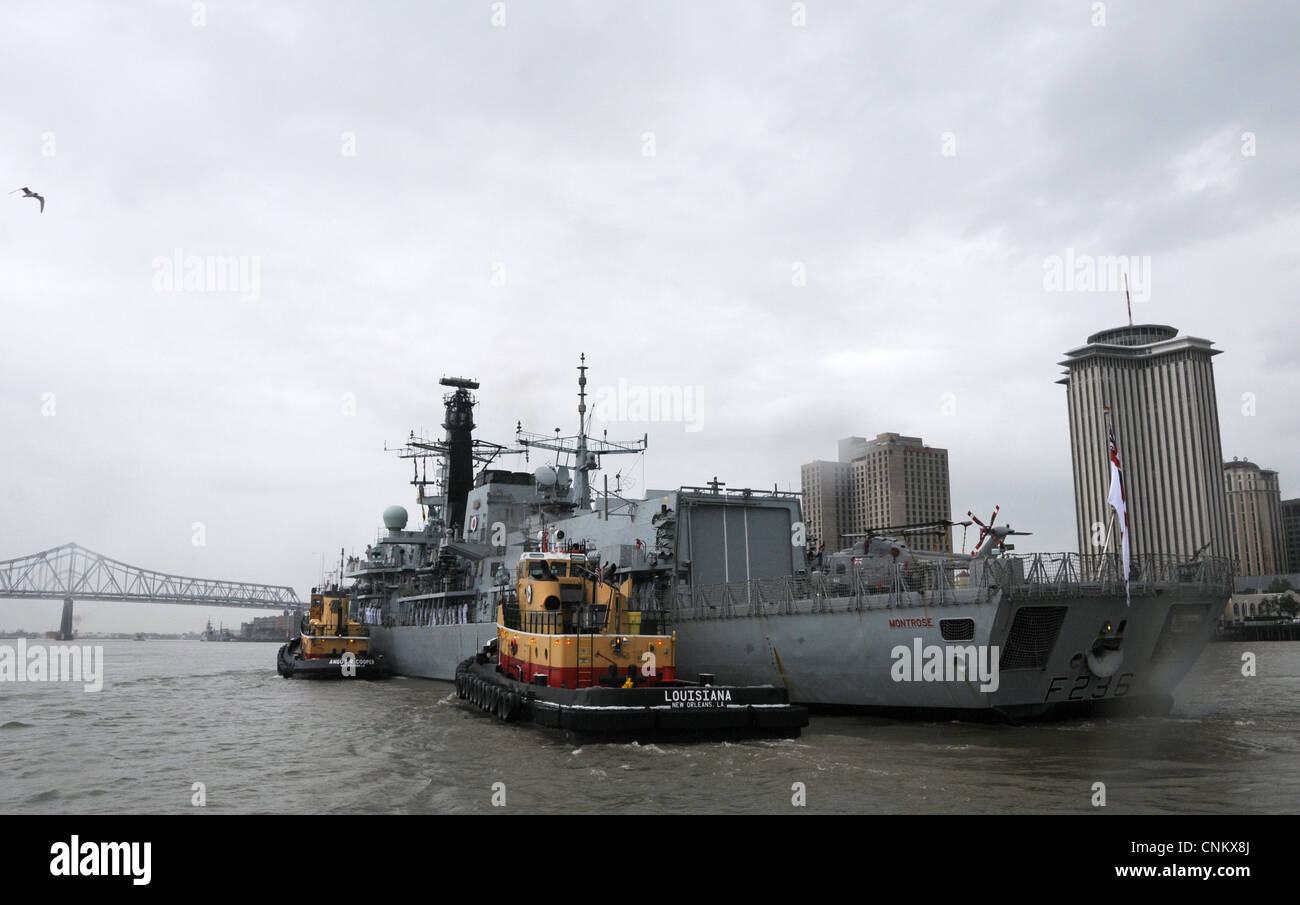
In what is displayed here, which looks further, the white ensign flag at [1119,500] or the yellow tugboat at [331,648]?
the yellow tugboat at [331,648]

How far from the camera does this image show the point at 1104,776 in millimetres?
16703

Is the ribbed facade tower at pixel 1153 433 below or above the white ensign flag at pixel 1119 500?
above

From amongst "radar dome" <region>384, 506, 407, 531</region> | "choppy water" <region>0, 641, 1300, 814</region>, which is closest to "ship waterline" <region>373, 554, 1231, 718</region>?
"choppy water" <region>0, 641, 1300, 814</region>

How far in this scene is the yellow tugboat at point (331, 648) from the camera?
48.3 metres

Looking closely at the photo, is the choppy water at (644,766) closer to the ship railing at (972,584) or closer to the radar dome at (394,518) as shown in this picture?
the ship railing at (972,584)

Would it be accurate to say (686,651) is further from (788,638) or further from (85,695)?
(85,695)

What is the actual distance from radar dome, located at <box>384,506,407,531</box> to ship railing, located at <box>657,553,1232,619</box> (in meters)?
32.2

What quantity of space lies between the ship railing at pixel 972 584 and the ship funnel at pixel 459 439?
29.3 metres

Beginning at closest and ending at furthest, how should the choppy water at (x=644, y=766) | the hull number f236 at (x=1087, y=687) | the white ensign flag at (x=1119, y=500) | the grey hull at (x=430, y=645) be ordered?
the choppy water at (x=644, y=766) → the white ensign flag at (x=1119, y=500) → the hull number f236 at (x=1087, y=687) → the grey hull at (x=430, y=645)

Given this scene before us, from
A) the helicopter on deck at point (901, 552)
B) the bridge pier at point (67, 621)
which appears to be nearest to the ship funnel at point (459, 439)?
the helicopter on deck at point (901, 552)

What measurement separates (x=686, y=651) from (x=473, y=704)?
765cm

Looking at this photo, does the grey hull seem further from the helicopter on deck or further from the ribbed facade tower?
the ribbed facade tower
